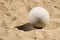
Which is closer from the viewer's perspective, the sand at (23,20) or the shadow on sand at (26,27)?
the sand at (23,20)

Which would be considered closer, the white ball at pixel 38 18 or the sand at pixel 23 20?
the sand at pixel 23 20

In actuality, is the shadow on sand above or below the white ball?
below

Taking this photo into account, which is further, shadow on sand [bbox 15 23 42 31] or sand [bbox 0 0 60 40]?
shadow on sand [bbox 15 23 42 31]

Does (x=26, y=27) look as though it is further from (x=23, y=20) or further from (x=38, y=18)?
(x=38, y=18)

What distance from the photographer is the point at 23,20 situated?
3.43 metres

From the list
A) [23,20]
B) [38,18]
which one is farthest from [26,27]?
[38,18]

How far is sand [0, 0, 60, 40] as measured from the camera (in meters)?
2.84

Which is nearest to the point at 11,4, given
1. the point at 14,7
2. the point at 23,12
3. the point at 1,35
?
the point at 14,7

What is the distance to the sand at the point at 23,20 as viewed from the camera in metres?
2.84

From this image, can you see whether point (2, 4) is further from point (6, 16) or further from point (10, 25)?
point (10, 25)

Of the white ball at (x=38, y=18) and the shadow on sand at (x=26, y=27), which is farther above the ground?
the white ball at (x=38, y=18)

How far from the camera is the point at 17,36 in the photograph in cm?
281

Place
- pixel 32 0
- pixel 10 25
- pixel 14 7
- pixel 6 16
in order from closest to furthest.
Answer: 1. pixel 10 25
2. pixel 6 16
3. pixel 14 7
4. pixel 32 0

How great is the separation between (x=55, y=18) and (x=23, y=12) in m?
0.63
